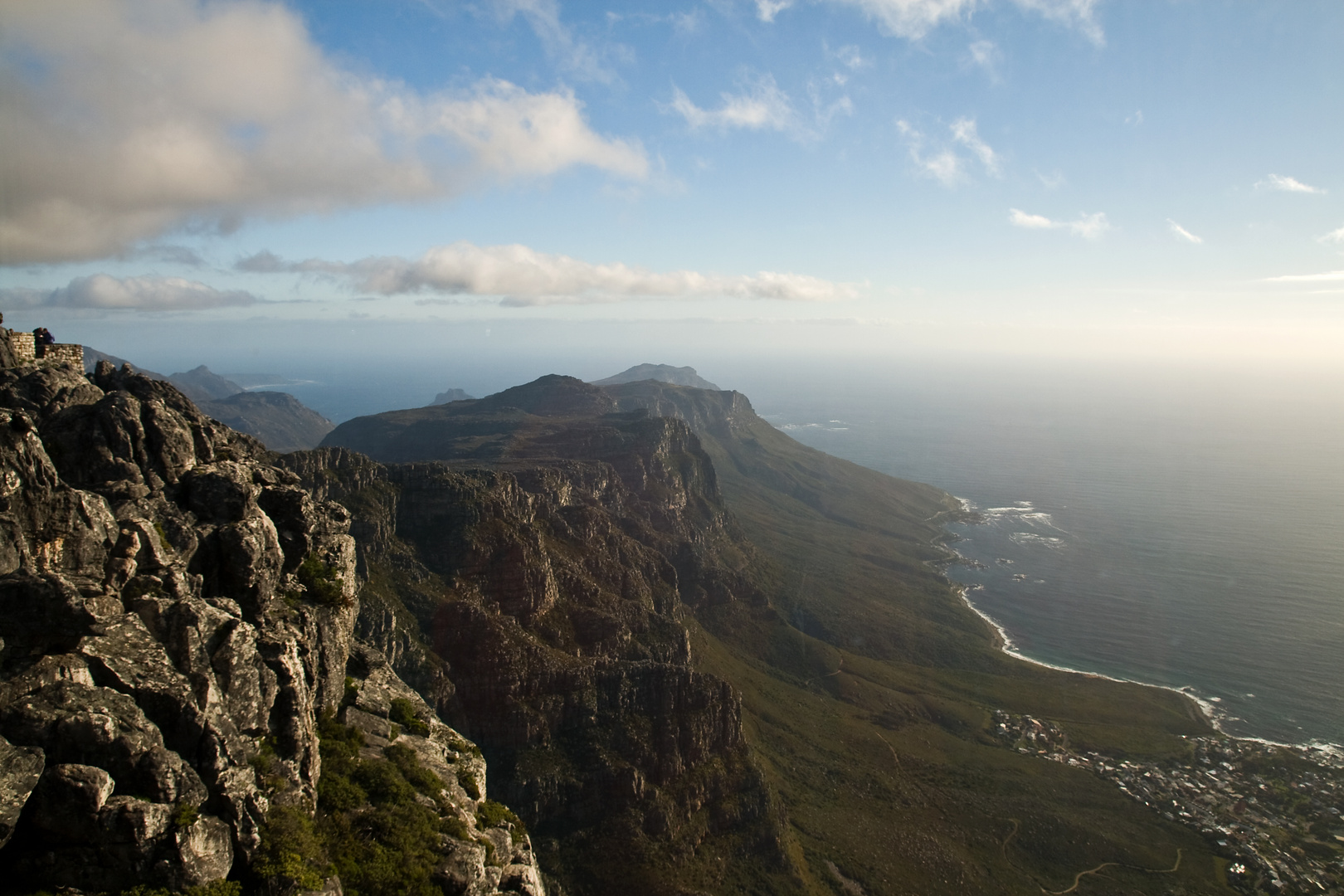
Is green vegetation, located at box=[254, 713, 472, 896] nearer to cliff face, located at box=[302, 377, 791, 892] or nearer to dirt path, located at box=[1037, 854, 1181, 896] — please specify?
cliff face, located at box=[302, 377, 791, 892]

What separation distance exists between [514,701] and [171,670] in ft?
190

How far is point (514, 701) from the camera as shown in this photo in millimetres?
74875

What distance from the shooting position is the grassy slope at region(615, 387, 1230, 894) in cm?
8322

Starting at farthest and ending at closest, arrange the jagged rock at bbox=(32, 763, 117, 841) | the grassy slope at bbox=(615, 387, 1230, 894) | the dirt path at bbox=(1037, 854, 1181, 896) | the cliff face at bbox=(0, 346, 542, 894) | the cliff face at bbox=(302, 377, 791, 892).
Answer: the dirt path at bbox=(1037, 854, 1181, 896) < the grassy slope at bbox=(615, 387, 1230, 894) < the cliff face at bbox=(302, 377, 791, 892) < the cliff face at bbox=(0, 346, 542, 894) < the jagged rock at bbox=(32, 763, 117, 841)

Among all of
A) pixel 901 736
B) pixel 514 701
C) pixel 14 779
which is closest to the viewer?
pixel 14 779

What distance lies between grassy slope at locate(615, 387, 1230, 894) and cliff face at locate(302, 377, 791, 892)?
14.8 metres

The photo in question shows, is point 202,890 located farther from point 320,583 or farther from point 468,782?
point 468,782

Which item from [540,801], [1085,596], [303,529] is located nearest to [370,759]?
[303,529]

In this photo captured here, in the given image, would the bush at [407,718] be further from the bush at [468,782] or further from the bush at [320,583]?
the bush at [320,583]

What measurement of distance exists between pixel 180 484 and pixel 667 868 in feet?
192

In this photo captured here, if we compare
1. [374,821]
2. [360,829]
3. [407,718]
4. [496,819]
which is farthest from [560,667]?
[360,829]

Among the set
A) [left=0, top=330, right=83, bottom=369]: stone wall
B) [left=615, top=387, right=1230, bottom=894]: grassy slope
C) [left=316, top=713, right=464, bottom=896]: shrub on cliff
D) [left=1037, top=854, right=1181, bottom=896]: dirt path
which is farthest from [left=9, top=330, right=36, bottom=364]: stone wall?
[left=1037, top=854, right=1181, bottom=896]: dirt path

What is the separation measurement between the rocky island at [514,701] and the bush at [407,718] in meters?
0.19

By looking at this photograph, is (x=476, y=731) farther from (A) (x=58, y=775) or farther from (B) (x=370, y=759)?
(A) (x=58, y=775)
